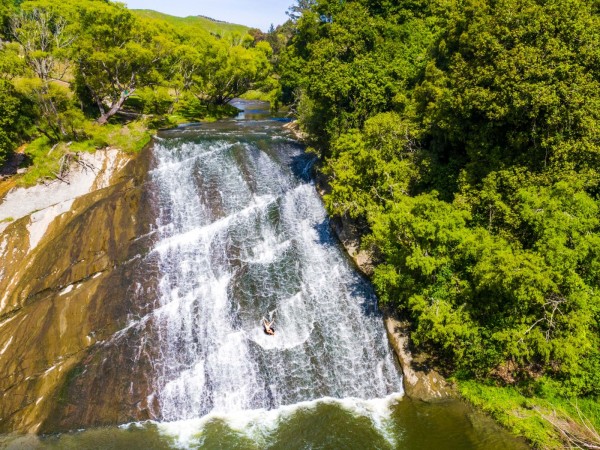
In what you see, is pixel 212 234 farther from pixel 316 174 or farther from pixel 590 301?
pixel 590 301

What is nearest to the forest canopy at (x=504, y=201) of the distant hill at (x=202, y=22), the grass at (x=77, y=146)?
the grass at (x=77, y=146)

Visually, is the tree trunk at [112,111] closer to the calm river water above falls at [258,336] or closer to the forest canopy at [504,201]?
the calm river water above falls at [258,336]

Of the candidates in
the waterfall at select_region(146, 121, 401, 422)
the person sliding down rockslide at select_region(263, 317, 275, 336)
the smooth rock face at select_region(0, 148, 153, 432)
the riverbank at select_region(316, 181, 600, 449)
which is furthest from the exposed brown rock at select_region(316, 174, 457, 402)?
the smooth rock face at select_region(0, 148, 153, 432)

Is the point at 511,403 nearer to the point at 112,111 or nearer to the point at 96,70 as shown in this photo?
the point at 112,111

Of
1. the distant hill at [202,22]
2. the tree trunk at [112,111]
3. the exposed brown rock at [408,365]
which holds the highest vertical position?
the distant hill at [202,22]

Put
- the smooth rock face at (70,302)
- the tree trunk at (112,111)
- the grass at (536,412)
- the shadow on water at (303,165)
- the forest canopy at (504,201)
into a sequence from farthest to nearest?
1. the tree trunk at (112,111)
2. the shadow on water at (303,165)
3. the smooth rock face at (70,302)
4. the forest canopy at (504,201)
5. the grass at (536,412)

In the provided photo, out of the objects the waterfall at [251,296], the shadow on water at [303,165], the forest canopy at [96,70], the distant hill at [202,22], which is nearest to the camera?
the waterfall at [251,296]

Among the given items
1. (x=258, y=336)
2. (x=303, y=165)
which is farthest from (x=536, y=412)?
(x=303, y=165)
